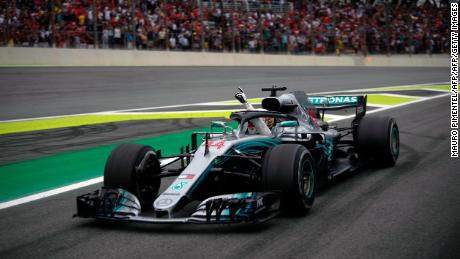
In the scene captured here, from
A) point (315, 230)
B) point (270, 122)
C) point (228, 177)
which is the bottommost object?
point (315, 230)

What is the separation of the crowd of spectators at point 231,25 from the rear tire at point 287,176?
60.9 feet

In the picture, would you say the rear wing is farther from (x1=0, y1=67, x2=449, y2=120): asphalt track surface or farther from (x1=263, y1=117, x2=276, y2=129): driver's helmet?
(x1=0, y1=67, x2=449, y2=120): asphalt track surface

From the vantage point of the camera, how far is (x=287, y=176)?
6129mm

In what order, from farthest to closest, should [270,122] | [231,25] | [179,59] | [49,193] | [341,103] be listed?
1. [231,25]
2. [179,59]
3. [341,103]
4. [270,122]
5. [49,193]

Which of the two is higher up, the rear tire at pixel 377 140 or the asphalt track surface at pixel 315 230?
the rear tire at pixel 377 140

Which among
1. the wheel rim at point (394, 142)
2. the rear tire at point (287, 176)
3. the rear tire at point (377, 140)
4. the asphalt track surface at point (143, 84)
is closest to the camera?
the rear tire at point (287, 176)

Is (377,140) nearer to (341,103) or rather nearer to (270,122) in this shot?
(341,103)

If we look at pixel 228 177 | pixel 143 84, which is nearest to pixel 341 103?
pixel 228 177

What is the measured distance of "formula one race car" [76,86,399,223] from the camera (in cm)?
588

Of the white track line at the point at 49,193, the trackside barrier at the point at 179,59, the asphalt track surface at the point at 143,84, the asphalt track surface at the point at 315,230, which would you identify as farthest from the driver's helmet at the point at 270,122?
the trackside barrier at the point at 179,59

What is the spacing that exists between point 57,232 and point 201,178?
1.36 m

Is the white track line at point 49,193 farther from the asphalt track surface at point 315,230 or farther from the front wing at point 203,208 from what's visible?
the front wing at point 203,208

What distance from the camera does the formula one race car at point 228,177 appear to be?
5879 millimetres

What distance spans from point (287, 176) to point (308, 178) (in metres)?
0.55
